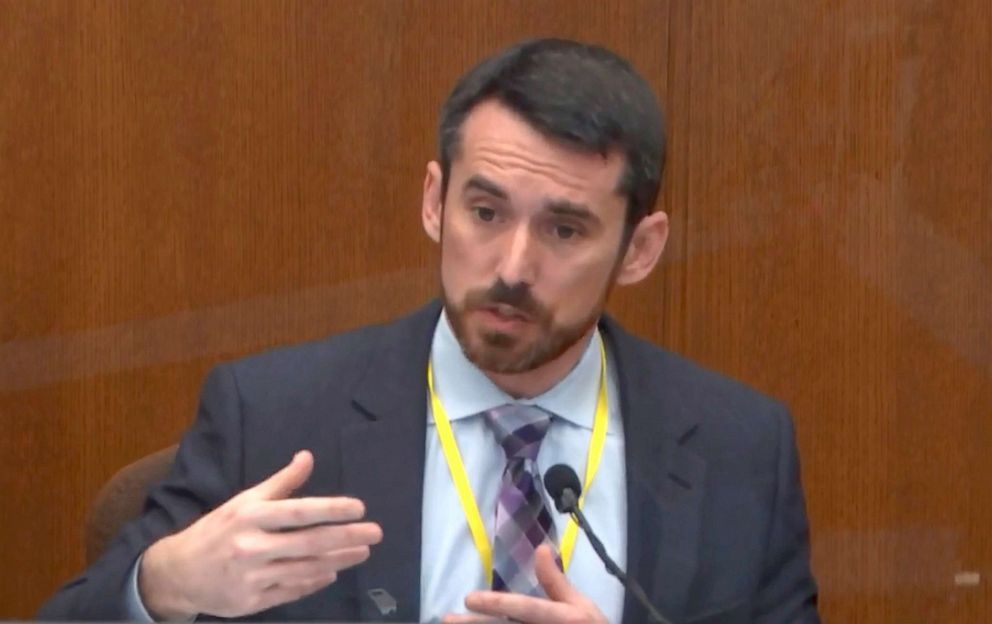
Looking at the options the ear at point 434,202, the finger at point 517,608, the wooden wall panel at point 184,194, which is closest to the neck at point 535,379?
the ear at point 434,202

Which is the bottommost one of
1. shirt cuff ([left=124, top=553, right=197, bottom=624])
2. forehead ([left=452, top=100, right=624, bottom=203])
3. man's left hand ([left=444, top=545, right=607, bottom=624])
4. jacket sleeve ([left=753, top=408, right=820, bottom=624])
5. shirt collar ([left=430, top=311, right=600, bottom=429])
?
jacket sleeve ([left=753, top=408, right=820, bottom=624])

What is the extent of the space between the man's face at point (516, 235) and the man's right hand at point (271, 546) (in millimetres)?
414

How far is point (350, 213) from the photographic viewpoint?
270 cm

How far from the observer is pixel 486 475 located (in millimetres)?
1951

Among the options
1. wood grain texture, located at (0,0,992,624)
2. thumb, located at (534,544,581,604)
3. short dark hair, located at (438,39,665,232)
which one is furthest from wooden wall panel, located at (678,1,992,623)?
thumb, located at (534,544,581,604)

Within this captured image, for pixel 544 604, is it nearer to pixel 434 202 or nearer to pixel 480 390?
pixel 480 390

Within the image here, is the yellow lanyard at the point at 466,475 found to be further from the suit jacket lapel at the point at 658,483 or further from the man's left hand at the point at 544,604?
the man's left hand at the point at 544,604

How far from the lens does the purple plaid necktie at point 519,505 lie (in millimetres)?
1846

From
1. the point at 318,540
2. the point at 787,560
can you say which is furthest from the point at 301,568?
the point at 787,560

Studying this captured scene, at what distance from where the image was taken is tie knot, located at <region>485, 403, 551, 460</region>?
6.37ft

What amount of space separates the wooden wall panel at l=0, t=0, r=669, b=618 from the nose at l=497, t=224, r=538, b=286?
2.77ft

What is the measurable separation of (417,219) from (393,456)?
0.85 meters

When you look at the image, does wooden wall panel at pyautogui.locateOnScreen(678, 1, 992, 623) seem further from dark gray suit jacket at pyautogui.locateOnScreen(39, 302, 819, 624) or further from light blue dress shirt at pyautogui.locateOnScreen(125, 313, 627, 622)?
light blue dress shirt at pyautogui.locateOnScreen(125, 313, 627, 622)

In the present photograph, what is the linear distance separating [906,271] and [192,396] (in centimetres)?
137
